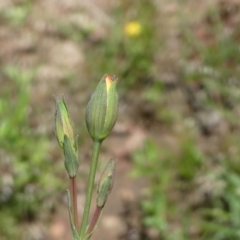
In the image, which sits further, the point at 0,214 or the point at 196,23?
the point at 196,23

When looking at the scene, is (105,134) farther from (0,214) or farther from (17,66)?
(17,66)

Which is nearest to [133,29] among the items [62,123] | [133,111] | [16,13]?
[133,111]

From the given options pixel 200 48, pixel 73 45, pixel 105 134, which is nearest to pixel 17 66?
pixel 73 45

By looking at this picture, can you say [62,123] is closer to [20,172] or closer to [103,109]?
[103,109]

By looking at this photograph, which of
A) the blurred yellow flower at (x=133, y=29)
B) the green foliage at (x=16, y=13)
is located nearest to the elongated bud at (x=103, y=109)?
the blurred yellow flower at (x=133, y=29)

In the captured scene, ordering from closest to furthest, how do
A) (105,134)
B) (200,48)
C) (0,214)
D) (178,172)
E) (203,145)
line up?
(105,134)
(0,214)
(178,172)
(203,145)
(200,48)

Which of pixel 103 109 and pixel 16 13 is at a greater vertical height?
pixel 16 13
